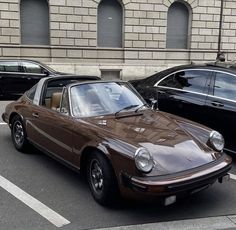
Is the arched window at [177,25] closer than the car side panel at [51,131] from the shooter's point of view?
No

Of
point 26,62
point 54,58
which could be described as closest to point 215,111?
point 26,62

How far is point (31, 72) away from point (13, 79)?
23.5 inches

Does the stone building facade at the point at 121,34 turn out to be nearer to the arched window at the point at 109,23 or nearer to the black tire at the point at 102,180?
the arched window at the point at 109,23

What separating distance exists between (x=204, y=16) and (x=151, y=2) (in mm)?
2957

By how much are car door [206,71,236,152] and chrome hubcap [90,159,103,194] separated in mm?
2407

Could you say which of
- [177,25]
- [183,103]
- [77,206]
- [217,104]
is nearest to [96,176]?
[77,206]

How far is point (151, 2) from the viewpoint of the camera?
20000mm

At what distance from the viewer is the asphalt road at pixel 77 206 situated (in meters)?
4.25

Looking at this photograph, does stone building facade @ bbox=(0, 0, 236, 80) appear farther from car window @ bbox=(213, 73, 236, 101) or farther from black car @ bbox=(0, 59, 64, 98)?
car window @ bbox=(213, 73, 236, 101)

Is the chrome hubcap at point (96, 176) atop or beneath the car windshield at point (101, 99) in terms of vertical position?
beneath

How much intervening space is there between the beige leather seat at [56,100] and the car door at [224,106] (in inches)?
92.0

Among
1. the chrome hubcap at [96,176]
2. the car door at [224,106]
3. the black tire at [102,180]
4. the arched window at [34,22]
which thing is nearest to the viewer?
the black tire at [102,180]

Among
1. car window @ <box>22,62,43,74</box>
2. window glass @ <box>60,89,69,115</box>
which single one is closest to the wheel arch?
window glass @ <box>60,89,69,115</box>

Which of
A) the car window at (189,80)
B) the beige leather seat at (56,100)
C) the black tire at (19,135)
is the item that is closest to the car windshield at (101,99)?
→ the beige leather seat at (56,100)
